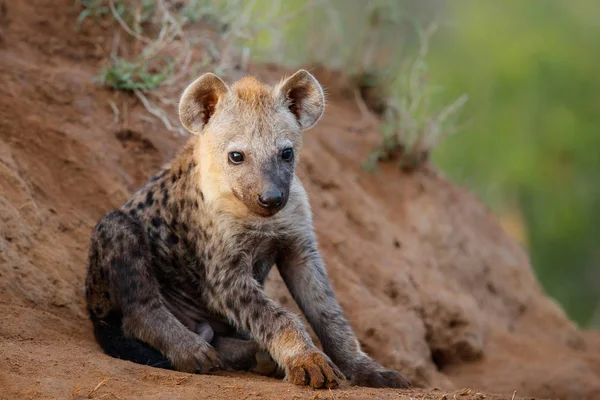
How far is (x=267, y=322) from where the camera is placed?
4879mm

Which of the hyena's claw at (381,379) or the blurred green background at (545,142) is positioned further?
the blurred green background at (545,142)

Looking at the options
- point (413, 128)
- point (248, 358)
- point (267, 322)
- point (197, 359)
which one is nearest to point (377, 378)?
point (267, 322)

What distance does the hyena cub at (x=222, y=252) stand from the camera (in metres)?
5.01

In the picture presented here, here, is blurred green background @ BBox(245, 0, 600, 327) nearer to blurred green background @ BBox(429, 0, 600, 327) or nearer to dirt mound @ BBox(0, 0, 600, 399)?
blurred green background @ BBox(429, 0, 600, 327)

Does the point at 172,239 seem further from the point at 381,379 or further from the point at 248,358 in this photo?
the point at 381,379

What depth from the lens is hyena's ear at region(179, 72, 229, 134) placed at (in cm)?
529

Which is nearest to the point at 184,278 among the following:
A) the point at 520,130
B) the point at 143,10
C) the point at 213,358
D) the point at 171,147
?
the point at 213,358

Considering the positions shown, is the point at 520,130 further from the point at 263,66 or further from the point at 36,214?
the point at 36,214

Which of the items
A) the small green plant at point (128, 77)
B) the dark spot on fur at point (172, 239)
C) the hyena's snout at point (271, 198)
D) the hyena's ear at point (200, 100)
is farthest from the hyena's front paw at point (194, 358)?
the small green plant at point (128, 77)

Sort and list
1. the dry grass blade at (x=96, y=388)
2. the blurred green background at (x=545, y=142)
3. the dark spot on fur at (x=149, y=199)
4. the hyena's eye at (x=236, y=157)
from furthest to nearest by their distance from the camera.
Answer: the blurred green background at (x=545, y=142) < the dark spot on fur at (x=149, y=199) < the hyena's eye at (x=236, y=157) < the dry grass blade at (x=96, y=388)

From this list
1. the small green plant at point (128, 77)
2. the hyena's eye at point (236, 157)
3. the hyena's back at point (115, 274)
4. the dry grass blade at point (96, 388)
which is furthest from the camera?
the small green plant at point (128, 77)

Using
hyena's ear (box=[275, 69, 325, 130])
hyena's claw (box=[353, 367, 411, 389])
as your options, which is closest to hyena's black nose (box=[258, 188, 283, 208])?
hyena's ear (box=[275, 69, 325, 130])

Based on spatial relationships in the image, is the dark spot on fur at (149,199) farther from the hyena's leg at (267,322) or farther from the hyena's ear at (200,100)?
the hyena's leg at (267,322)

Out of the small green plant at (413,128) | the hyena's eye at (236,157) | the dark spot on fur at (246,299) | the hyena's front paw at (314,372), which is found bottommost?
the hyena's front paw at (314,372)
